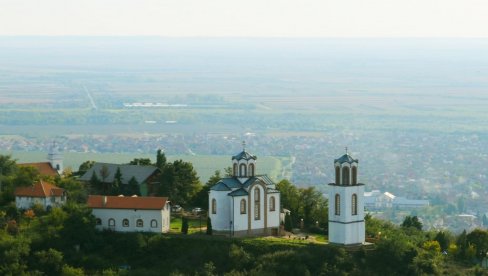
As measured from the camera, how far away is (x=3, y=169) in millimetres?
57188

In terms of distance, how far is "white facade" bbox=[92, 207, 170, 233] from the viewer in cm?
5084

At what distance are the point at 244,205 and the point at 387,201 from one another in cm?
4404

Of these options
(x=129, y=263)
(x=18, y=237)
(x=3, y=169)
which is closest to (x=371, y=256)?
(x=129, y=263)

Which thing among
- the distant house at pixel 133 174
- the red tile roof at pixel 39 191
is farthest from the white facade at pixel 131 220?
the distant house at pixel 133 174

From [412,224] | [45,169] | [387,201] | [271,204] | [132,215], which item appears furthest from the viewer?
[387,201]

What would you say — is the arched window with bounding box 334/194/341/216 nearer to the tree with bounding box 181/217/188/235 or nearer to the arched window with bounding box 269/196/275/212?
the arched window with bounding box 269/196/275/212

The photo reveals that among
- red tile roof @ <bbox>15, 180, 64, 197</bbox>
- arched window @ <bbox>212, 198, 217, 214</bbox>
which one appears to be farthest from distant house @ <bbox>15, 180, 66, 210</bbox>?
arched window @ <bbox>212, 198, 217, 214</bbox>

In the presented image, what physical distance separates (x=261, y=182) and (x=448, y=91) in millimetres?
139352

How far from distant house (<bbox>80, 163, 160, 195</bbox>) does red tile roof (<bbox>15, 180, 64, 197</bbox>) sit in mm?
4212

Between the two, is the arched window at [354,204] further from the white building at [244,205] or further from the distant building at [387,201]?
the distant building at [387,201]

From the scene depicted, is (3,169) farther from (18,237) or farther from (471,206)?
(471,206)

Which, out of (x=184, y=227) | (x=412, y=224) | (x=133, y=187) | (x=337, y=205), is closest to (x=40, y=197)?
(x=133, y=187)

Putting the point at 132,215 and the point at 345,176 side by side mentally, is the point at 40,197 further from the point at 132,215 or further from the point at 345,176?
the point at 345,176

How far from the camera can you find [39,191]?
52906 millimetres
